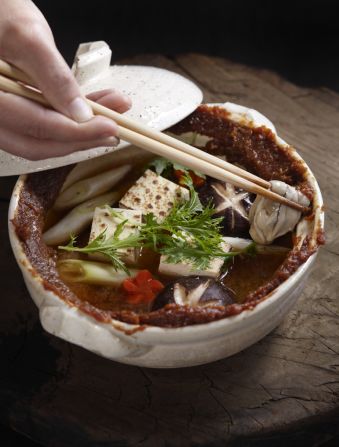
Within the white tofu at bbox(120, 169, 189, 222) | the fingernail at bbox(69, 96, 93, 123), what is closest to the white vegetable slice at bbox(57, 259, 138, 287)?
the white tofu at bbox(120, 169, 189, 222)

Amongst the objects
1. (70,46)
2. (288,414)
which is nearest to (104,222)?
(288,414)

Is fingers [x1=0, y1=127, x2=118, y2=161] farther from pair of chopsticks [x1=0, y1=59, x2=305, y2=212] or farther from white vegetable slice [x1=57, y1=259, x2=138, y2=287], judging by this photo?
white vegetable slice [x1=57, y1=259, x2=138, y2=287]

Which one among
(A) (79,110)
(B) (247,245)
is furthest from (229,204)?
(A) (79,110)

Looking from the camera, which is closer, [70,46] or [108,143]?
[108,143]

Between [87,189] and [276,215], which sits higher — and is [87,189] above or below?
below

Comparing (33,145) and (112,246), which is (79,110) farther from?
(112,246)

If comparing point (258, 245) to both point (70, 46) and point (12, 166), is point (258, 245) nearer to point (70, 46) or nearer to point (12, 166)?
point (12, 166)
